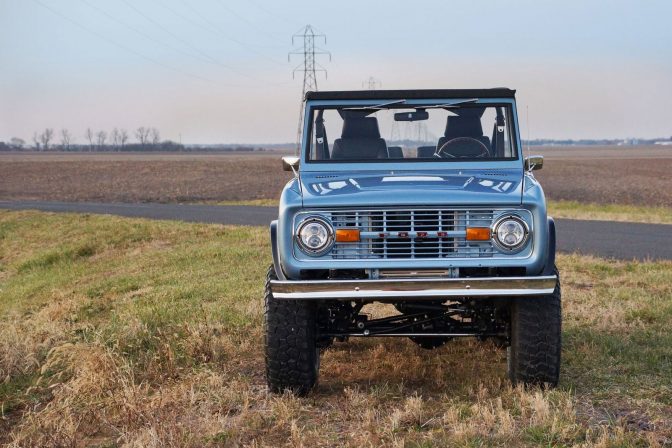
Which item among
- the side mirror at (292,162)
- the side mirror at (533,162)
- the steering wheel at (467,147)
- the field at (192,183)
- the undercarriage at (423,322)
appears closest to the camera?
the undercarriage at (423,322)

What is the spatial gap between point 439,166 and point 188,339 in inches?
115

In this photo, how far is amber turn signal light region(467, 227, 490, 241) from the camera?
621cm

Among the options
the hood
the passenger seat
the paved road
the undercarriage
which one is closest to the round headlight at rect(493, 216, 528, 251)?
the hood

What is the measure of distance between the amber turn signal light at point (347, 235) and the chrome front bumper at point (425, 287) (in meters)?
0.31

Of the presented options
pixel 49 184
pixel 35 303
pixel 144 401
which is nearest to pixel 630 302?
pixel 144 401

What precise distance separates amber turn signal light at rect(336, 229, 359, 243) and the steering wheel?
1598mm

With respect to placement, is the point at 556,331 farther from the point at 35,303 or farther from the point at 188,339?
the point at 35,303

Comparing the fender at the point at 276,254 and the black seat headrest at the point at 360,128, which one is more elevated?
the black seat headrest at the point at 360,128

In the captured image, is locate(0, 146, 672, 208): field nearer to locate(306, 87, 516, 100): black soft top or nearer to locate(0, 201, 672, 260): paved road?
locate(0, 201, 672, 260): paved road

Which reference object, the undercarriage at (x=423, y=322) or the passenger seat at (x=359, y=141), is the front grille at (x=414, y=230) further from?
the passenger seat at (x=359, y=141)

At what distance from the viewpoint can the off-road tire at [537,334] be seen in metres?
6.41

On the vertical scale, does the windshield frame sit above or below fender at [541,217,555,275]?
above

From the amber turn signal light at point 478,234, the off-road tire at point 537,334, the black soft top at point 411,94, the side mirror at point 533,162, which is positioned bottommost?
the off-road tire at point 537,334

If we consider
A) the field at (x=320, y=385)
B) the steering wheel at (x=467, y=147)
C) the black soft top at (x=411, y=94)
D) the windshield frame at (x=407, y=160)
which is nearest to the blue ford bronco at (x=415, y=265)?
the windshield frame at (x=407, y=160)
